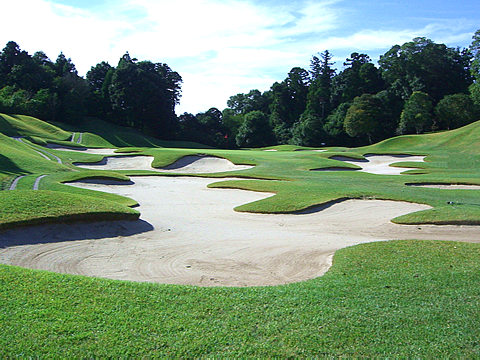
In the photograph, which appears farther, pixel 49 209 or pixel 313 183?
pixel 313 183

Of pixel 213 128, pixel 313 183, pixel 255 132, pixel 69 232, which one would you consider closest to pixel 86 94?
pixel 213 128

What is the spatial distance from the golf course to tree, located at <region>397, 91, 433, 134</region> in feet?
179

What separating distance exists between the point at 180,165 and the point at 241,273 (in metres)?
24.3

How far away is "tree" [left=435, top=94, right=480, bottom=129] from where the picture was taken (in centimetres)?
6469

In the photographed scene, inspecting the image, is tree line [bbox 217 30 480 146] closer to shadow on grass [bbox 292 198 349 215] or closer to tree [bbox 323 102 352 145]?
tree [bbox 323 102 352 145]

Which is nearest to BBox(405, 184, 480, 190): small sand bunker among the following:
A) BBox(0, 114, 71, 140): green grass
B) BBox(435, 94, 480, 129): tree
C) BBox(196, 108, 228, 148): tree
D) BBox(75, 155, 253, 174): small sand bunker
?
BBox(75, 155, 253, 174): small sand bunker

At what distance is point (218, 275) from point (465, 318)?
397cm

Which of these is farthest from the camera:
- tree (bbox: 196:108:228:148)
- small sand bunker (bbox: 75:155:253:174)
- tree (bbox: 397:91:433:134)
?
tree (bbox: 196:108:228:148)

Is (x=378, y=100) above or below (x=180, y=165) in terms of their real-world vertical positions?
above

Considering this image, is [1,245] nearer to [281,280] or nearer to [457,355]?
[281,280]

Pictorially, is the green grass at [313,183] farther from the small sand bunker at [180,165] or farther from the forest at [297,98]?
the forest at [297,98]

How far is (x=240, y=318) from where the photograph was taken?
4.73 meters

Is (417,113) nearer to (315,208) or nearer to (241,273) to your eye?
(315,208)

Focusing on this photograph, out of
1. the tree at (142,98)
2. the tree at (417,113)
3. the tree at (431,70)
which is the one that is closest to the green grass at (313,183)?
the tree at (417,113)
